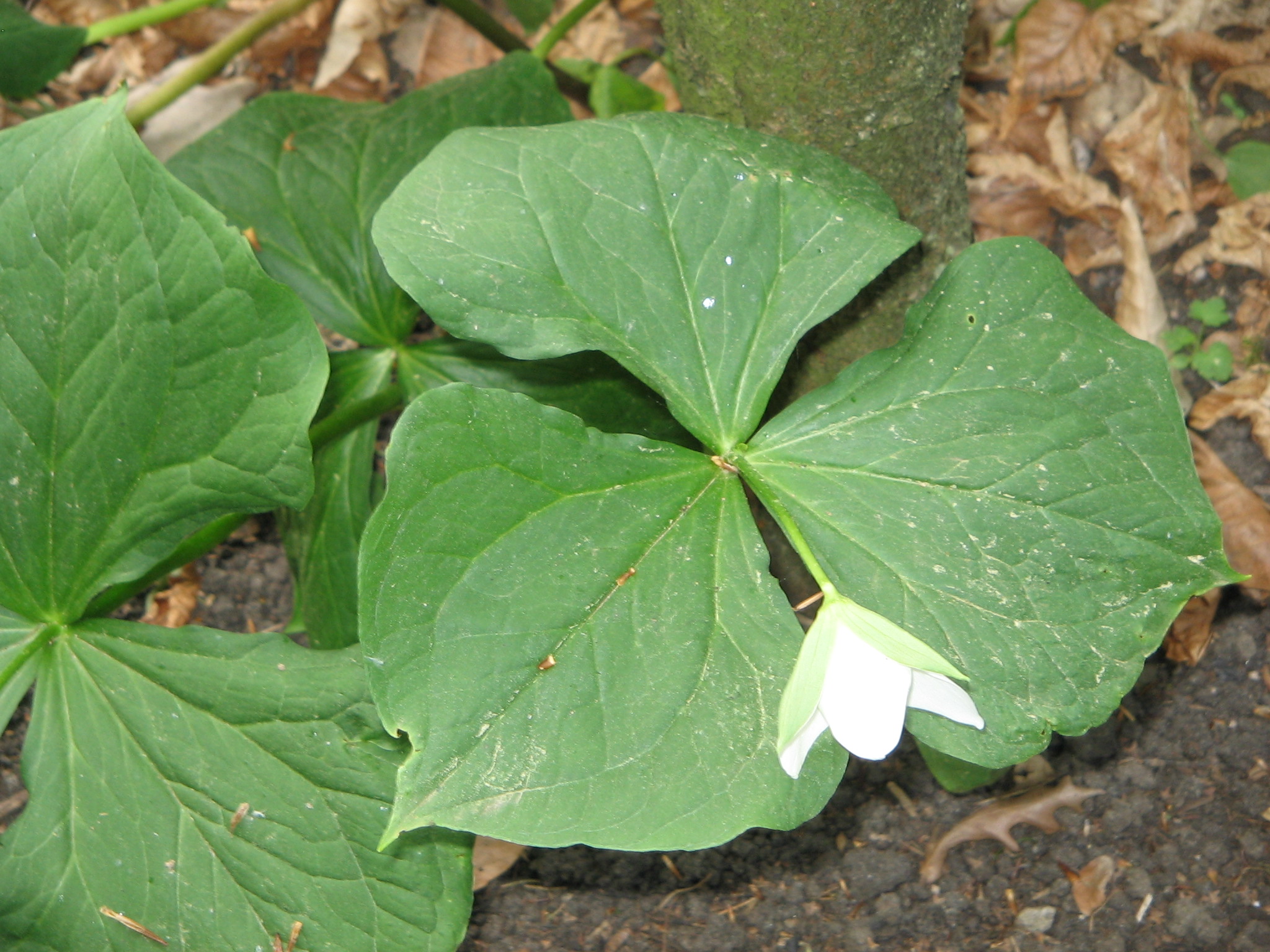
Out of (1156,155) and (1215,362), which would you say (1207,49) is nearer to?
(1156,155)

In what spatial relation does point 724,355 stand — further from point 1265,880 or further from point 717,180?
point 1265,880

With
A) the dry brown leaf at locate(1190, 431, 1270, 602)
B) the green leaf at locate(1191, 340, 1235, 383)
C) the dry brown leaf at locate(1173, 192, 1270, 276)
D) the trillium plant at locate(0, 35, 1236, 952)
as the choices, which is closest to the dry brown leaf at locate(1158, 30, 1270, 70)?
the dry brown leaf at locate(1173, 192, 1270, 276)

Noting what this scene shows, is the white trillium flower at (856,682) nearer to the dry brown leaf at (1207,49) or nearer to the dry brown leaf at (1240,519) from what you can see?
the dry brown leaf at (1240,519)

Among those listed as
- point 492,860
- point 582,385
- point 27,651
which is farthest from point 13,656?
point 582,385

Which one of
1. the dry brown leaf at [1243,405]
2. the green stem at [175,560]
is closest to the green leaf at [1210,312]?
the dry brown leaf at [1243,405]

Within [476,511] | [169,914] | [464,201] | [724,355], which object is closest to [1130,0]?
[724,355]

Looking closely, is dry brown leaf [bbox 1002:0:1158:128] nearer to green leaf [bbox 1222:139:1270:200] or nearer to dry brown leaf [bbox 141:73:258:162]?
green leaf [bbox 1222:139:1270:200]
